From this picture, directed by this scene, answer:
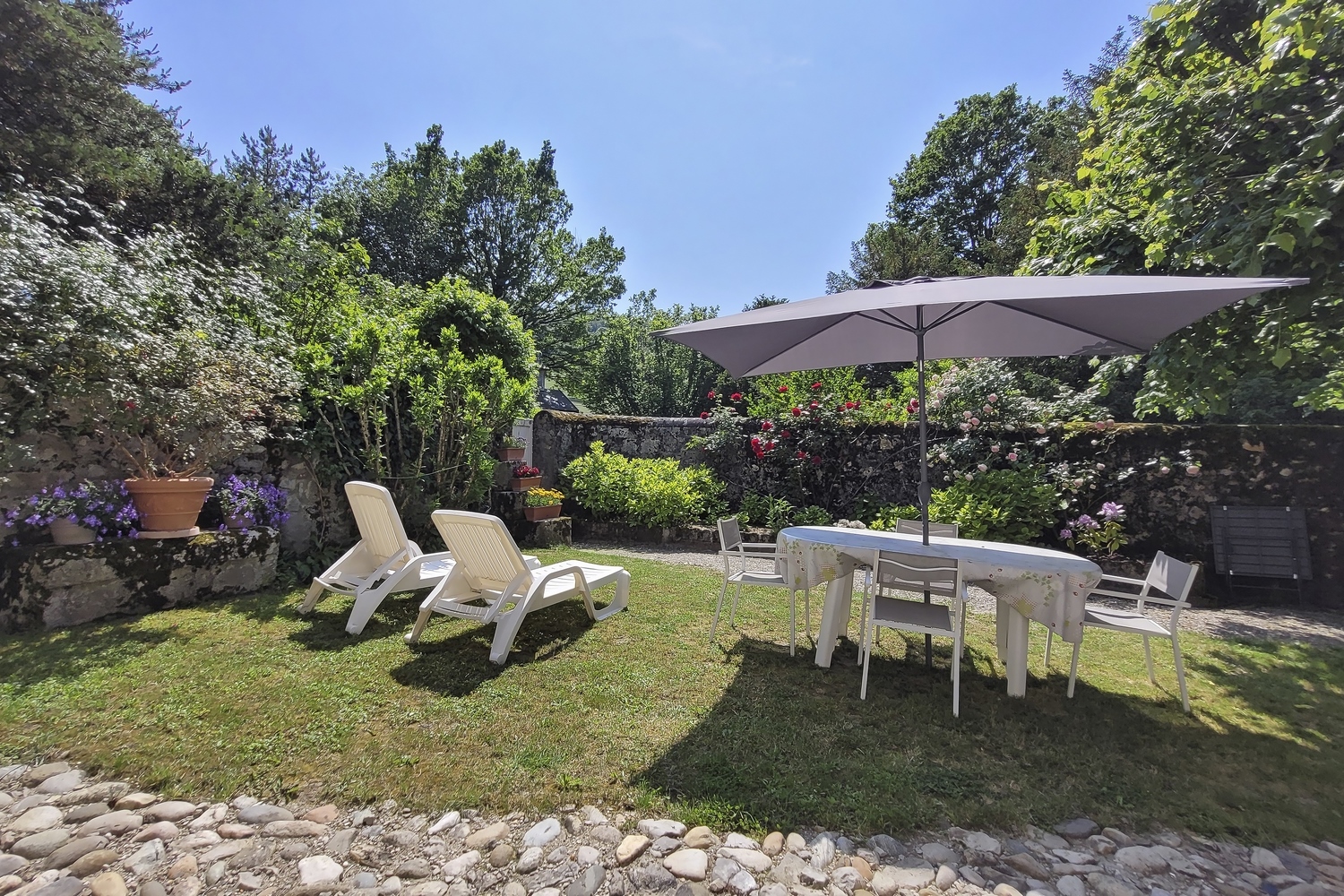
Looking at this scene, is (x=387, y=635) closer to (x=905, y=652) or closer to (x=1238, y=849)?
(x=905, y=652)

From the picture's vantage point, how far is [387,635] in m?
3.82

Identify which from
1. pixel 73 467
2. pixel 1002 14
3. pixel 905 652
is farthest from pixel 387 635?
pixel 1002 14

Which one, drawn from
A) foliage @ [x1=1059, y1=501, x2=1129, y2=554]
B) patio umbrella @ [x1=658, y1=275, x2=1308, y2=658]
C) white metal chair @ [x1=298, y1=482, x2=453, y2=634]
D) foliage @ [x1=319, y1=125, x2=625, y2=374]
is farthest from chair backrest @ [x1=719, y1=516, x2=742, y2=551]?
foliage @ [x1=319, y1=125, x2=625, y2=374]

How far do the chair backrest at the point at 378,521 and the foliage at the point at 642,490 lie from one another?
4169mm

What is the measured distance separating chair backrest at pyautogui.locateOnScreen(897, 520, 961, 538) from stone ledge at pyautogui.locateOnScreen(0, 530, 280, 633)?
17.8ft

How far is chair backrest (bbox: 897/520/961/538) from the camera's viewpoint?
13.7ft

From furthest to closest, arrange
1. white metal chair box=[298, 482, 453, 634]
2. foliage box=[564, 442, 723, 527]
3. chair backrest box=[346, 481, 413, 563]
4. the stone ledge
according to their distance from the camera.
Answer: foliage box=[564, 442, 723, 527] < chair backrest box=[346, 481, 413, 563] < white metal chair box=[298, 482, 453, 634] < the stone ledge

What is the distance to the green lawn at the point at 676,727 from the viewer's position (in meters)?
2.19

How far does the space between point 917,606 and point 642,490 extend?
5145 millimetres

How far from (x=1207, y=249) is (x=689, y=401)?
735 inches

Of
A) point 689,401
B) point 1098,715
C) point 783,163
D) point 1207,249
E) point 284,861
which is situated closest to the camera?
point 284,861

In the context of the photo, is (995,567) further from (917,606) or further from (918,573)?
(917,606)

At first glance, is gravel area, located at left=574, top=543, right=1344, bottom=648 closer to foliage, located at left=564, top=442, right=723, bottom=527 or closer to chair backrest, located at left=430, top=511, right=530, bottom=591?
foliage, located at left=564, top=442, right=723, bottom=527

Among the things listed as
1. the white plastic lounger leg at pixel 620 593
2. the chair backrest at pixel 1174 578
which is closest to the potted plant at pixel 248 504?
the white plastic lounger leg at pixel 620 593
